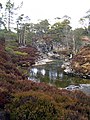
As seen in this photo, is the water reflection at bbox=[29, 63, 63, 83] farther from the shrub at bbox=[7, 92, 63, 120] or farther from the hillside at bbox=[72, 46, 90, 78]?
the shrub at bbox=[7, 92, 63, 120]

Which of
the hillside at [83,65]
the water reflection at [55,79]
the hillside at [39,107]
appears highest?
the hillside at [39,107]

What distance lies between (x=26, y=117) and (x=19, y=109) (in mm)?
292

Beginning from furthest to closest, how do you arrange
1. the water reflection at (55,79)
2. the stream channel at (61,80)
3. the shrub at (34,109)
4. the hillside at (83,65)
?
the hillside at (83,65), the water reflection at (55,79), the stream channel at (61,80), the shrub at (34,109)

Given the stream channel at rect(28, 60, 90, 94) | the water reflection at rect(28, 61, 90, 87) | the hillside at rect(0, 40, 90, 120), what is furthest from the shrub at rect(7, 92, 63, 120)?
the water reflection at rect(28, 61, 90, 87)

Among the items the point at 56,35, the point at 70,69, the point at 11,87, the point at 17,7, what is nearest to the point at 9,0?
the point at 17,7

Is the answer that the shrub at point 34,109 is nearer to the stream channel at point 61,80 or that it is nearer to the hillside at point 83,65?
the stream channel at point 61,80

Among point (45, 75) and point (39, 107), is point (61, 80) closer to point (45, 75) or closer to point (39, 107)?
point (45, 75)

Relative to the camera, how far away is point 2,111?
634 centimetres

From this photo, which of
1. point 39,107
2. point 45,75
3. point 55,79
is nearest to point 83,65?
point 45,75

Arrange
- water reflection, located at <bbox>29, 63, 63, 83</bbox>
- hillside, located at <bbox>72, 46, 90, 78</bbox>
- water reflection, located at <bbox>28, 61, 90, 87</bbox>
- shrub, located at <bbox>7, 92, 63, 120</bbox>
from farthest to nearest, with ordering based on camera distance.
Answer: hillside, located at <bbox>72, 46, 90, 78</bbox>, water reflection, located at <bbox>29, 63, 63, 83</bbox>, water reflection, located at <bbox>28, 61, 90, 87</bbox>, shrub, located at <bbox>7, 92, 63, 120</bbox>

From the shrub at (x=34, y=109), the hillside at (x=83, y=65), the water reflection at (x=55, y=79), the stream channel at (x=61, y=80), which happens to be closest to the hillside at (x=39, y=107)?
the shrub at (x=34, y=109)

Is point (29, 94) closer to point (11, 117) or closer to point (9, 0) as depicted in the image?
point (11, 117)

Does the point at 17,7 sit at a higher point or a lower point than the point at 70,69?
higher

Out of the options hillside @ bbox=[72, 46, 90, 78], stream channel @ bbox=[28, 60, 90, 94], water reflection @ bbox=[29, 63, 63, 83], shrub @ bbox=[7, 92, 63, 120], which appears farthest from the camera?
hillside @ bbox=[72, 46, 90, 78]
